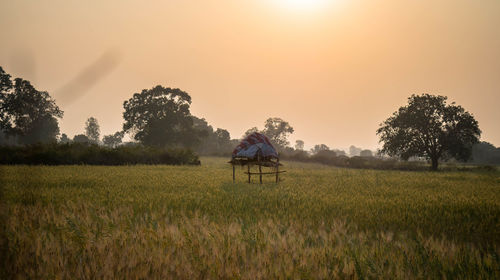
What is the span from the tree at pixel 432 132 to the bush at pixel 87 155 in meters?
30.2

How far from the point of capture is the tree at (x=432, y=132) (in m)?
41.1

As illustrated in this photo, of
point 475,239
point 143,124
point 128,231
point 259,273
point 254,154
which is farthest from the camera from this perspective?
point 143,124

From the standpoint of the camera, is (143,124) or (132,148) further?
(143,124)

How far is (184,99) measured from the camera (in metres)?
68.4

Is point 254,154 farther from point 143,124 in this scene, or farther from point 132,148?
point 143,124

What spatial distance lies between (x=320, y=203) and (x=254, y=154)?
658 centimetres

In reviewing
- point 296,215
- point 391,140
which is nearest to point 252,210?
point 296,215

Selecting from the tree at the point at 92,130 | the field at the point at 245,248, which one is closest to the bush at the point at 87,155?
the field at the point at 245,248

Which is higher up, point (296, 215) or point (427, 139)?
point (427, 139)

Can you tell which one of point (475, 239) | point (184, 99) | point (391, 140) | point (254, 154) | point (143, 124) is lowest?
point (475, 239)

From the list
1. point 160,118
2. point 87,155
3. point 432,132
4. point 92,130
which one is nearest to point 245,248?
point 87,155

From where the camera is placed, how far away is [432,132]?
139 feet

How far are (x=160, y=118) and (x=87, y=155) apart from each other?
1341 inches

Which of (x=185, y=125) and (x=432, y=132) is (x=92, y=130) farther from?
(x=432, y=132)
